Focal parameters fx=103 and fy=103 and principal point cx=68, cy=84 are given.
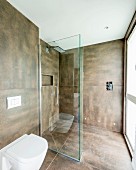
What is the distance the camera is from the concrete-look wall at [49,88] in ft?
8.27

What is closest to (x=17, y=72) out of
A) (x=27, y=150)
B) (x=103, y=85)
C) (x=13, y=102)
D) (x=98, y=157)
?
(x=13, y=102)

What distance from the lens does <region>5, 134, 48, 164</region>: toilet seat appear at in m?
1.09

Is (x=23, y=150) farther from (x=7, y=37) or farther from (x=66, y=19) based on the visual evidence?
(x=66, y=19)

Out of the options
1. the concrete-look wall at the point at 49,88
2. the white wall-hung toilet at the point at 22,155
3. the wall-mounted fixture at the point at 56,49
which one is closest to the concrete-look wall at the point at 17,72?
the white wall-hung toilet at the point at 22,155

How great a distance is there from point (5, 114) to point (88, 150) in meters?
1.63

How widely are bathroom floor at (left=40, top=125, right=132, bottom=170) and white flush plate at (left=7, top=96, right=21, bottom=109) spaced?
3.47 ft

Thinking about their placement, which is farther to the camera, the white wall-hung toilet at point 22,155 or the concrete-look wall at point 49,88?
the concrete-look wall at point 49,88

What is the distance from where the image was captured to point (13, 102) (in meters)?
1.42

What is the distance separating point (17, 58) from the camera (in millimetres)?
1501

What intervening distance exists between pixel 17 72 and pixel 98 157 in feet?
6.38

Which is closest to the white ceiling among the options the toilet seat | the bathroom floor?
the toilet seat

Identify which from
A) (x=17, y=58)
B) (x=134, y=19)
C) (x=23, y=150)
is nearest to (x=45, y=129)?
(x=23, y=150)

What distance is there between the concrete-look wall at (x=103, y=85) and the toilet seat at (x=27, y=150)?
1.99 m

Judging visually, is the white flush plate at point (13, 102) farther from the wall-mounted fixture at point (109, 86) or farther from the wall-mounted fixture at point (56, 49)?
the wall-mounted fixture at point (109, 86)
